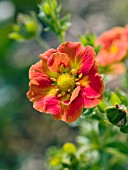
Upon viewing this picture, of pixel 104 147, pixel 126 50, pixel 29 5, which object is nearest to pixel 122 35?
pixel 126 50

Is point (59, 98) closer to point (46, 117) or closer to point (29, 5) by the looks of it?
point (46, 117)

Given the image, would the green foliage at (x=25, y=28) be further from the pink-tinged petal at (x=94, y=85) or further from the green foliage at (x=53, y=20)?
the pink-tinged petal at (x=94, y=85)

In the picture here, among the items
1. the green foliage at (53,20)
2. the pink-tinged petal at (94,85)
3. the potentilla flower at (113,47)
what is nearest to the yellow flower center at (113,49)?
the potentilla flower at (113,47)

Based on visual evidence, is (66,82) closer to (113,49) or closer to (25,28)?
(25,28)

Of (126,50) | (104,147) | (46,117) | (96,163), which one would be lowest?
(46,117)

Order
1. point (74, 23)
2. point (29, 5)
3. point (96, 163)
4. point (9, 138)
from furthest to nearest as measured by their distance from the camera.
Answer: point (74, 23) → point (29, 5) → point (9, 138) → point (96, 163)
